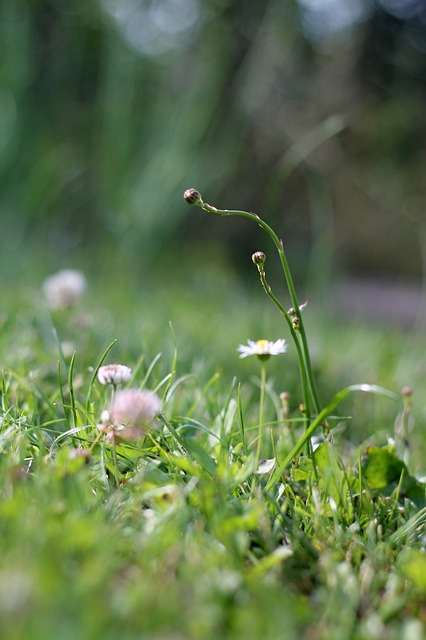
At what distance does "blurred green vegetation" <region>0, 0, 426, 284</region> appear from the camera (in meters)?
3.11

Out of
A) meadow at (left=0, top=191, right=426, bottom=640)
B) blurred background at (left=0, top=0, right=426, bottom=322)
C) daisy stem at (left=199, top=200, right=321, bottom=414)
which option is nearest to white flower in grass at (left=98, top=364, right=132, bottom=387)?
meadow at (left=0, top=191, right=426, bottom=640)

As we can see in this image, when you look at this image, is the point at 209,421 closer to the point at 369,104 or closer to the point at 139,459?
the point at 139,459

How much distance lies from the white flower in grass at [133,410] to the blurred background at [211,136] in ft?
2.84

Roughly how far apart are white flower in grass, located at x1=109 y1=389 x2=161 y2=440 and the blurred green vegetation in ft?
2.97

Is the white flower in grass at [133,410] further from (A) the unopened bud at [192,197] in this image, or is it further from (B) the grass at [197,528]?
(A) the unopened bud at [192,197]

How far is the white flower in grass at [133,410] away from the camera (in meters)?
0.81

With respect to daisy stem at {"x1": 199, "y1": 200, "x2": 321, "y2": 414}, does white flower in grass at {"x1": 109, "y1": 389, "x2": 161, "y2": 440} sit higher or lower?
lower

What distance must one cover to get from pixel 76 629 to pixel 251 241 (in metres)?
5.23

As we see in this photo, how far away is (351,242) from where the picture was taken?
21.3ft

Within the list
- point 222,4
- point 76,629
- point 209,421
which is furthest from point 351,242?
point 76,629

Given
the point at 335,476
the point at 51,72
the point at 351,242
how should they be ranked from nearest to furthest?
the point at 335,476 → the point at 51,72 → the point at 351,242

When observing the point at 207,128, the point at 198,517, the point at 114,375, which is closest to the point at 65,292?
the point at 114,375

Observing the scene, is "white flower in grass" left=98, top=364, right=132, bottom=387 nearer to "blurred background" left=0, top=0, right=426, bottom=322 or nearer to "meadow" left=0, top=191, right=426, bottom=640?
"meadow" left=0, top=191, right=426, bottom=640

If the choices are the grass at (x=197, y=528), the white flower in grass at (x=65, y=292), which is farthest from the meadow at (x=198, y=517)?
the white flower in grass at (x=65, y=292)
